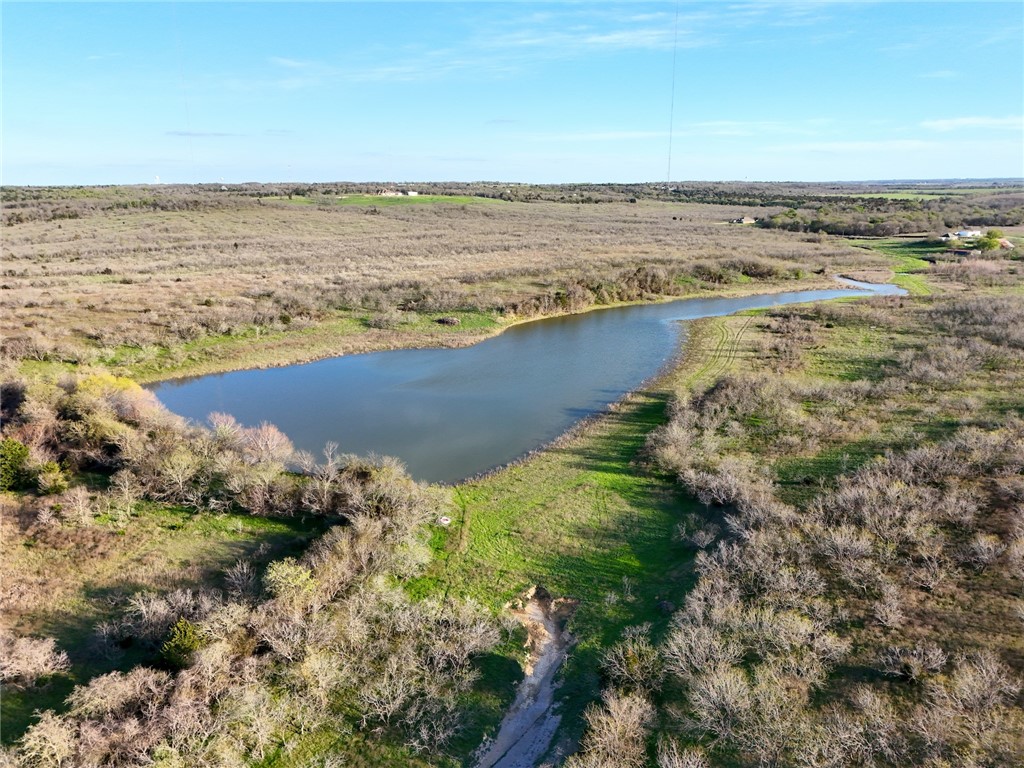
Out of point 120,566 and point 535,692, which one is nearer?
point 535,692

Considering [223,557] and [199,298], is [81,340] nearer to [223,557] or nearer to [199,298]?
[199,298]

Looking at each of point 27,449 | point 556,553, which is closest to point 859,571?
point 556,553

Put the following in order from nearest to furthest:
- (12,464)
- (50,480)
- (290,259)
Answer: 1. (50,480)
2. (12,464)
3. (290,259)

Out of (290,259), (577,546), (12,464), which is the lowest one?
(577,546)

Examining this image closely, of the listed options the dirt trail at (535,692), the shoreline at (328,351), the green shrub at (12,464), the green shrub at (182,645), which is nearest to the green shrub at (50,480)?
the green shrub at (12,464)

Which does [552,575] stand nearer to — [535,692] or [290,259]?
[535,692]

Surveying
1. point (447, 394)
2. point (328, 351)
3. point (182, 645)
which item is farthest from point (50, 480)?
point (328, 351)
